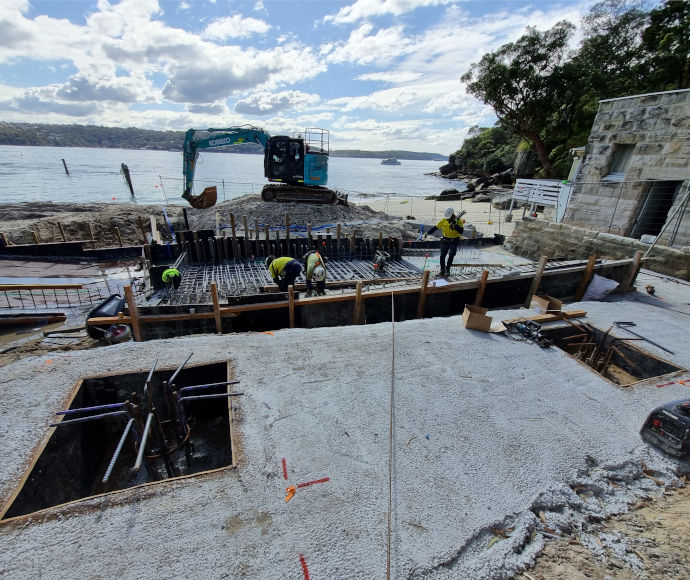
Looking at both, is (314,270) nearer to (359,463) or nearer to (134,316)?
(134,316)

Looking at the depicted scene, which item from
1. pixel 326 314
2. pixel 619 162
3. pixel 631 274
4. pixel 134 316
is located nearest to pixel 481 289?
pixel 326 314

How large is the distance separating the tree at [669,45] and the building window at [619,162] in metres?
21.7

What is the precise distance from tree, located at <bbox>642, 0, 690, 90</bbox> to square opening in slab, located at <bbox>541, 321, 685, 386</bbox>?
30571 mm

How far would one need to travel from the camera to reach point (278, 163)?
20.2 metres

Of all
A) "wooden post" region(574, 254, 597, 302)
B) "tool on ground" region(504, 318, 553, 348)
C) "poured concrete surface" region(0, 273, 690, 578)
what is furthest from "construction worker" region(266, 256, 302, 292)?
"wooden post" region(574, 254, 597, 302)

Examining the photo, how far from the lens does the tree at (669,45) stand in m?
24.0

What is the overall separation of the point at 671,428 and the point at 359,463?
3.71 m

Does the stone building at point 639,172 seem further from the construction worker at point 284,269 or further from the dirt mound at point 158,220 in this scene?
the construction worker at point 284,269

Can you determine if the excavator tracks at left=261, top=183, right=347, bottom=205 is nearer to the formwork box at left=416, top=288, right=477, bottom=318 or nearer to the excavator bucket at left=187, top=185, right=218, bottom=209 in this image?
the excavator bucket at left=187, top=185, right=218, bottom=209

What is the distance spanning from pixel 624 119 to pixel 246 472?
50.7 feet

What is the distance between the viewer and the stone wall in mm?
10477

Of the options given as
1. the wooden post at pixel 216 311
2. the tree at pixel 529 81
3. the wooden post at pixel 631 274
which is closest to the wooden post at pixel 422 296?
the wooden post at pixel 216 311

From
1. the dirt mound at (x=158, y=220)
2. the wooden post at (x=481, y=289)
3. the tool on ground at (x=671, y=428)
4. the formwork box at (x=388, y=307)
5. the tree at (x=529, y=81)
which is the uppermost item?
the tree at (x=529, y=81)

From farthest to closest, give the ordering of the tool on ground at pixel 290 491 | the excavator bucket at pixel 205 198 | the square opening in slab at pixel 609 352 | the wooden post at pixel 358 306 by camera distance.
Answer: the excavator bucket at pixel 205 198 < the wooden post at pixel 358 306 < the square opening in slab at pixel 609 352 < the tool on ground at pixel 290 491
